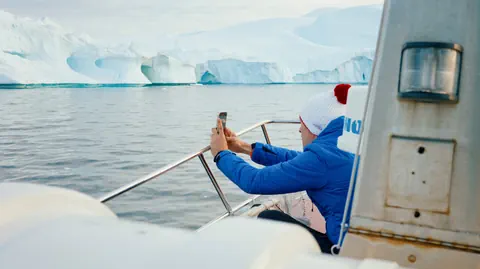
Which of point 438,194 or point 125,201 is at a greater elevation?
point 438,194

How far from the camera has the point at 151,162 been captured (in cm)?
1181

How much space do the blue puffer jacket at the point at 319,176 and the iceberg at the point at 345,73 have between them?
41.7 metres

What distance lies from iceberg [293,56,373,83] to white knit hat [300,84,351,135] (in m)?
41.5

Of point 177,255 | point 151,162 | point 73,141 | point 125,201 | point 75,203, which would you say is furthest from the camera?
point 73,141

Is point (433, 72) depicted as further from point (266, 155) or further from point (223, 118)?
point (266, 155)

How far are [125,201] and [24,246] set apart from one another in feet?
23.1

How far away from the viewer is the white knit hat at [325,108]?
2.16 meters

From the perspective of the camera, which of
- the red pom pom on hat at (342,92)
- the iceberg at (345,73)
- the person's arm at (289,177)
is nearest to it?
the person's arm at (289,177)

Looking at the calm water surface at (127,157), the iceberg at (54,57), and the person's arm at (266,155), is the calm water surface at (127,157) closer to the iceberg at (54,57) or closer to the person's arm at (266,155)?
the person's arm at (266,155)

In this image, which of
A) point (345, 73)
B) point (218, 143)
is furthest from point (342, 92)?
point (345, 73)

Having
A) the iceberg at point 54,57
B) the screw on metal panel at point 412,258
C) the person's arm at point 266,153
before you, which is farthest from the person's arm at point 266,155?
the iceberg at point 54,57

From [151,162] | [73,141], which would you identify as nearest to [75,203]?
[151,162]

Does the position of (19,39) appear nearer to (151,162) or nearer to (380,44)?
(151,162)

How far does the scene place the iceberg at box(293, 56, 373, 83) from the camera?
43.3m
